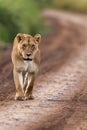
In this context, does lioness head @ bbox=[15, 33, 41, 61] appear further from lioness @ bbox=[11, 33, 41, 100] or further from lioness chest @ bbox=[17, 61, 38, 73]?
lioness chest @ bbox=[17, 61, 38, 73]

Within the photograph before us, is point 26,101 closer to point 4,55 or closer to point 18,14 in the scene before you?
point 4,55

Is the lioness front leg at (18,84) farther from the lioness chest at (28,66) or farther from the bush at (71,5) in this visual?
the bush at (71,5)

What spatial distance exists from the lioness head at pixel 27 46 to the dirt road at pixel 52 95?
79 centimetres

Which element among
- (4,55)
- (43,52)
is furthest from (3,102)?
(43,52)

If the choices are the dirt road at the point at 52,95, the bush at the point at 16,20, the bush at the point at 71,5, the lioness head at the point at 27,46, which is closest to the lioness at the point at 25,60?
the lioness head at the point at 27,46

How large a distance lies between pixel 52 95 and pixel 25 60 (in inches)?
44.7

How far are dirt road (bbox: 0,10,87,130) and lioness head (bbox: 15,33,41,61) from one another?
2.59 ft

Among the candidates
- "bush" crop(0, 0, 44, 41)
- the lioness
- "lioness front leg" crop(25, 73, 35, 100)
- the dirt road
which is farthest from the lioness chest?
"bush" crop(0, 0, 44, 41)

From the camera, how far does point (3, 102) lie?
34.9ft

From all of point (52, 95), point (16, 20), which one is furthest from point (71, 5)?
point (52, 95)

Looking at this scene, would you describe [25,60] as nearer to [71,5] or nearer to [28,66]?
[28,66]

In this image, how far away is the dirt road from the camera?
29.1ft

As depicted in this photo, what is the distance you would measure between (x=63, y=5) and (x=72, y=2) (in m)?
1.09

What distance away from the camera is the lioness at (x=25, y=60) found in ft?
34.7
